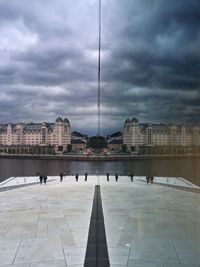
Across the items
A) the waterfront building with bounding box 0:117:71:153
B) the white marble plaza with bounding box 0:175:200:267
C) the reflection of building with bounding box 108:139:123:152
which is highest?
the waterfront building with bounding box 0:117:71:153

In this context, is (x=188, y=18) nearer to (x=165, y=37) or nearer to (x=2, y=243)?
(x=165, y=37)

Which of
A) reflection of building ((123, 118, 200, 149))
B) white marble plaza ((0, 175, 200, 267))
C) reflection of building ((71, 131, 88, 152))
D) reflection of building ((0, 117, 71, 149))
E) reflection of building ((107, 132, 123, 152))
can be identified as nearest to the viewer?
reflection of building ((123, 118, 200, 149))

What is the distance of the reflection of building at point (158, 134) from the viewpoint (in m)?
0.96

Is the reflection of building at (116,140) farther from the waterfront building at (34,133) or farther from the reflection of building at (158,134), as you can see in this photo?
the waterfront building at (34,133)

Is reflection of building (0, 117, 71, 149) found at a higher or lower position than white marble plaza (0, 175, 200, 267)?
higher

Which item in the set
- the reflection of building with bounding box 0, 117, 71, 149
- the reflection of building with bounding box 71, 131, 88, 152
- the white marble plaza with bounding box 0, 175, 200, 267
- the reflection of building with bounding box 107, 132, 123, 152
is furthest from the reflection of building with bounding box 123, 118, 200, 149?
the reflection of building with bounding box 0, 117, 71, 149

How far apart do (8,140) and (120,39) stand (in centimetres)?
425

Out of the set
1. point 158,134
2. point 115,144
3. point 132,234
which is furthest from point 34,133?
point 158,134

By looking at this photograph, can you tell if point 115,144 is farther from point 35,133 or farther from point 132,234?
point 35,133

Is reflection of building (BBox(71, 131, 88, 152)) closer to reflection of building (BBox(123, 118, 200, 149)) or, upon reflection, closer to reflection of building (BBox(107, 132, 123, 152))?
reflection of building (BBox(107, 132, 123, 152))

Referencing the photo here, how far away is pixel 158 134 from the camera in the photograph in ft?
4.38

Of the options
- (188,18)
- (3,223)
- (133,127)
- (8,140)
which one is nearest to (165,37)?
(188,18)

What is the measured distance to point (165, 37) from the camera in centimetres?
118

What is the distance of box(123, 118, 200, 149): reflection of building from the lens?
0.96 m
